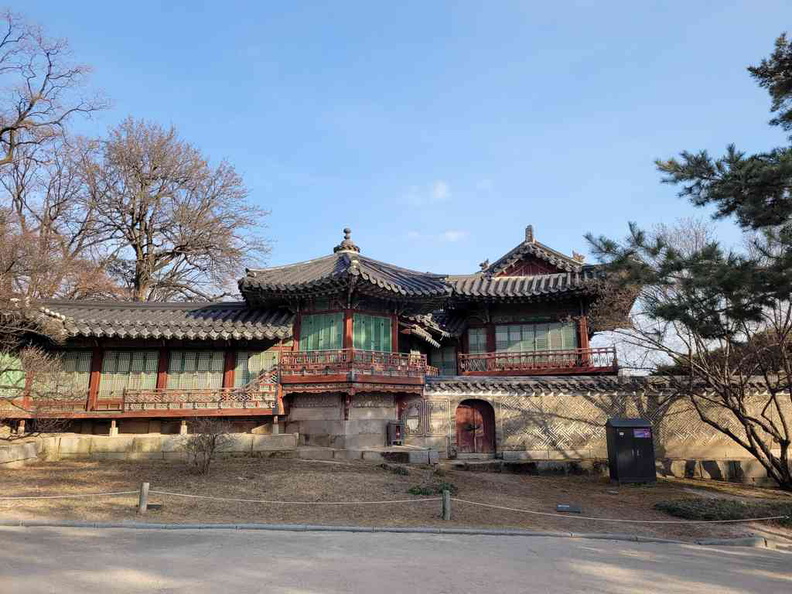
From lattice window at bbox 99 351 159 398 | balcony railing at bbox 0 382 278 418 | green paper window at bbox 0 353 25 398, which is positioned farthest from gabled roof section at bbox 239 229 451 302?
green paper window at bbox 0 353 25 398

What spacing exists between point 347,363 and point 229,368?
4513 mm

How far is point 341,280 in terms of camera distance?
17.4m

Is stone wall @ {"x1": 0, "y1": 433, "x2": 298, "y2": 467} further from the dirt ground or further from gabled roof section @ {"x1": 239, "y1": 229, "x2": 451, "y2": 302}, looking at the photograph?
gabled roof section @ {"x1": 239, "y1": 229, "x2": 451, "y2": 302}

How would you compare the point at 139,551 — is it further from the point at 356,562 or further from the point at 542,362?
the point at 542,362

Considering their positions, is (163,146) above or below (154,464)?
above

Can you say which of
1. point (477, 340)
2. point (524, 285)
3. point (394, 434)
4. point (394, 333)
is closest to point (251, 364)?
point (394, 333)

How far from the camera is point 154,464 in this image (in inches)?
601

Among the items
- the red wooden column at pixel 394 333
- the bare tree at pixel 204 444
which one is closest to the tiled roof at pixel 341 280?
the red wooden column at pixel 394 333

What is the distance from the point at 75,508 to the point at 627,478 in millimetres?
13935

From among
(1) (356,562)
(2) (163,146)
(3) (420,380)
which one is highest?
(2) (163,146)

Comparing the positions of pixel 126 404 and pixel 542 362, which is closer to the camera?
pixel 126 404

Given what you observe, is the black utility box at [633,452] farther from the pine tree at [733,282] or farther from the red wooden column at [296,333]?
the red wooden column at [296,333]

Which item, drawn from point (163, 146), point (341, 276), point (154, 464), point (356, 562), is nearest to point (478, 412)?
→ point (341, 276)

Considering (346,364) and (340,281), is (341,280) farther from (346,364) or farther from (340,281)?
(346,364)
